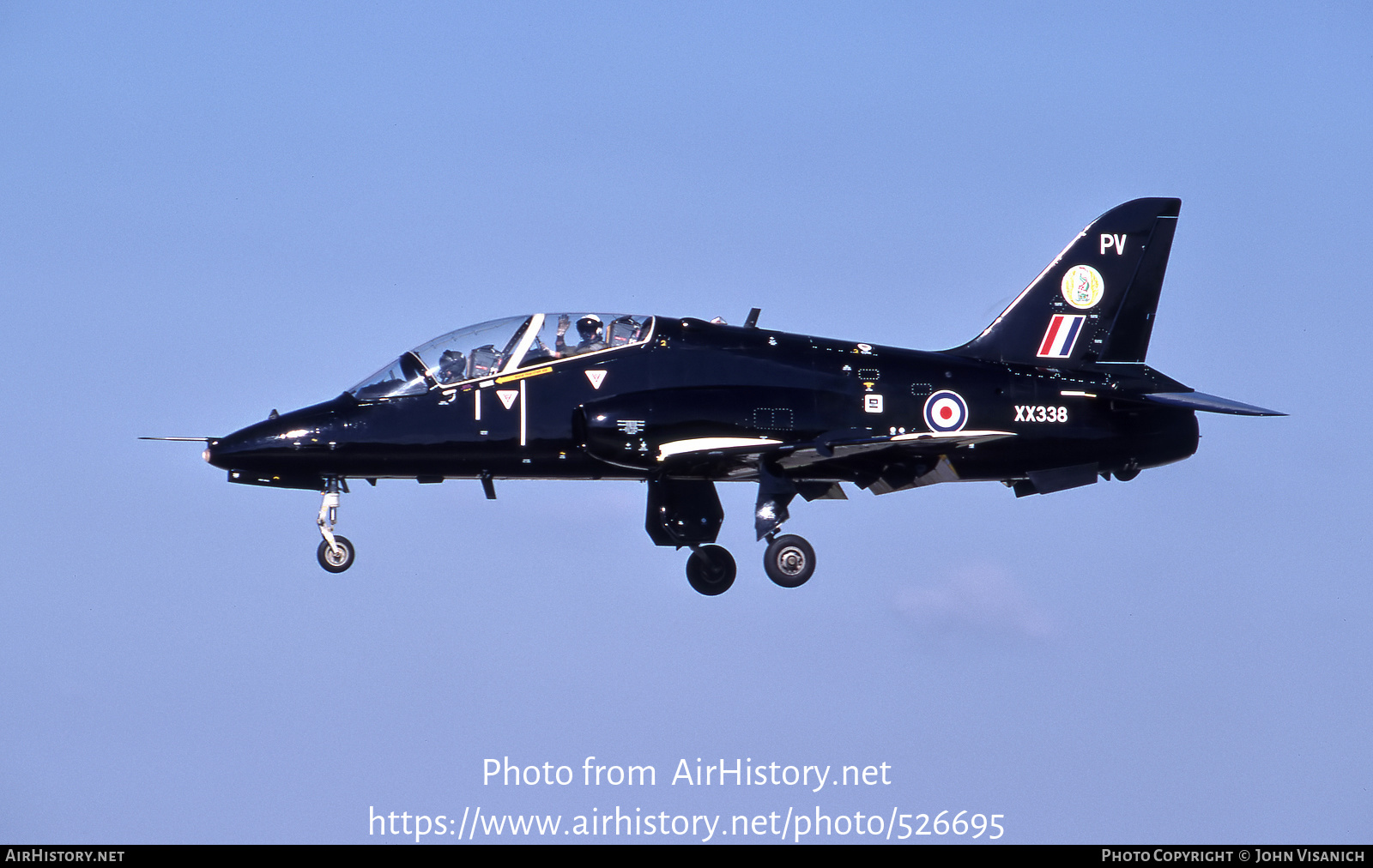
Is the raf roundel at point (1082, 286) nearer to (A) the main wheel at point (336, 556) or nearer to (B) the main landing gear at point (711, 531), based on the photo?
(B) the main landing gear at point (711, 531)

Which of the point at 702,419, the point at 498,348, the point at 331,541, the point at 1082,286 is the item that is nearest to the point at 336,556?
the point at 331,541

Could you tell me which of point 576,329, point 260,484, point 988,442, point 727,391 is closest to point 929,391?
point 988,442

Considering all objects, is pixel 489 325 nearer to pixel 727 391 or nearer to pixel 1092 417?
pixel 727 391

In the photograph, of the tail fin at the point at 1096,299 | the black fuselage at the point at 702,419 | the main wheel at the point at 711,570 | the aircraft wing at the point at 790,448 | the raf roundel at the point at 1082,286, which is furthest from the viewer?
the raf roundel at the point at 1082,286

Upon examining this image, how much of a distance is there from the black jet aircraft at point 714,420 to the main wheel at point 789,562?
25 mm

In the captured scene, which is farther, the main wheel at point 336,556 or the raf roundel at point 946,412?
the raf roundel at point 946,412

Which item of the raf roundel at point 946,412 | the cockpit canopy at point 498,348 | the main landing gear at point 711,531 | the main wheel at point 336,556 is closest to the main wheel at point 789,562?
the main landing gear at point 711,531

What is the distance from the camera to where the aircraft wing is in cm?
2816

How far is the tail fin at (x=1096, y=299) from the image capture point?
103 feet

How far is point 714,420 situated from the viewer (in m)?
28.3

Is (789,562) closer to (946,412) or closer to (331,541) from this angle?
(946,412)
